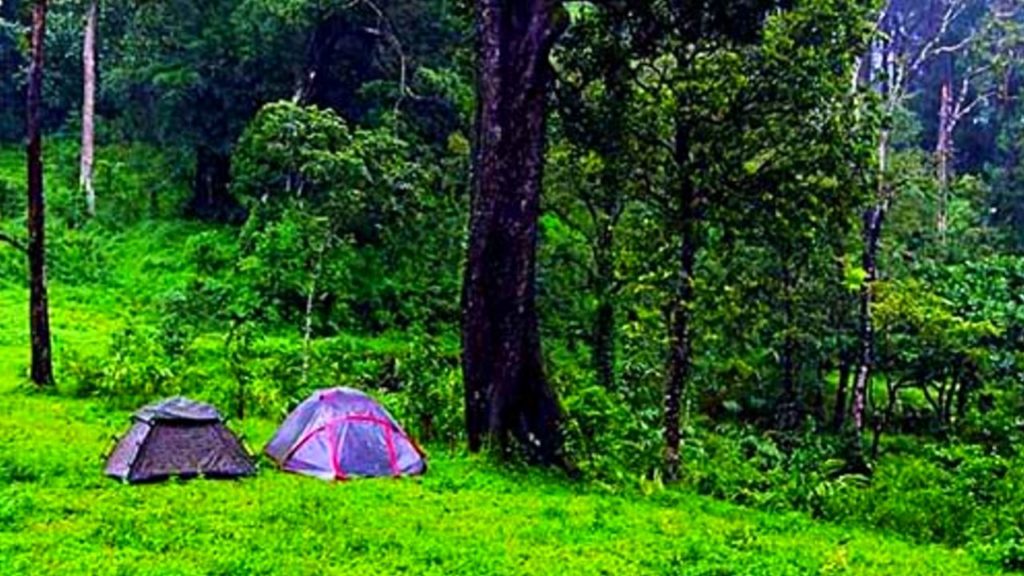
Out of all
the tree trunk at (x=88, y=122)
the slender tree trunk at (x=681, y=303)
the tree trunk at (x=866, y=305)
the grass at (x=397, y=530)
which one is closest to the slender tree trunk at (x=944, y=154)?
the tree trunk at (x=866, y=305)

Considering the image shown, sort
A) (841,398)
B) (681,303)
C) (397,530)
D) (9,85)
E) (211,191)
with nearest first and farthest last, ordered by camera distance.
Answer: (397,530) < (681,303) < (841,398) < (211,191) < (9,85)

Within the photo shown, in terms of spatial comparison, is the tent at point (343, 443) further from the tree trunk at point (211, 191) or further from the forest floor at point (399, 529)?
the tree trunk at point (211, 191)

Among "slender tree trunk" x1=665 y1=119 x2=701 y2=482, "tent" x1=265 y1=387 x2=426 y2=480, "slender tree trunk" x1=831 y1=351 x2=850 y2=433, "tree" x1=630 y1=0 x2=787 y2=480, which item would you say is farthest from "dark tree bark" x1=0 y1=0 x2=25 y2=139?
"slender tree trunk" x1=665 y1=119 x2=701 y2=482

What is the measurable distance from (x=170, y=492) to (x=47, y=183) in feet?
81.0

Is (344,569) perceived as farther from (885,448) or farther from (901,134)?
(901,134)

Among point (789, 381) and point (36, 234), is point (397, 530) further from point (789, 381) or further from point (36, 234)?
point (789, 381)

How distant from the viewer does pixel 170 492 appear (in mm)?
11781

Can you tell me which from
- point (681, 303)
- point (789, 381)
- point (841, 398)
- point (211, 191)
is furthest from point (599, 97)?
point (211, 191)

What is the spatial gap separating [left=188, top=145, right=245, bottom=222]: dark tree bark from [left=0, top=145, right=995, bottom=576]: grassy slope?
1823 cm

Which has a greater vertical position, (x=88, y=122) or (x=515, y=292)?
(x=88, y=122)

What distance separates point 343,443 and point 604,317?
1139 centimetres

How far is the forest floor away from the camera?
30.7 ft

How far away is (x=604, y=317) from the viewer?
2406cm

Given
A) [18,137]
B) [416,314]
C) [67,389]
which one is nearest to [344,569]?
[67,389]
